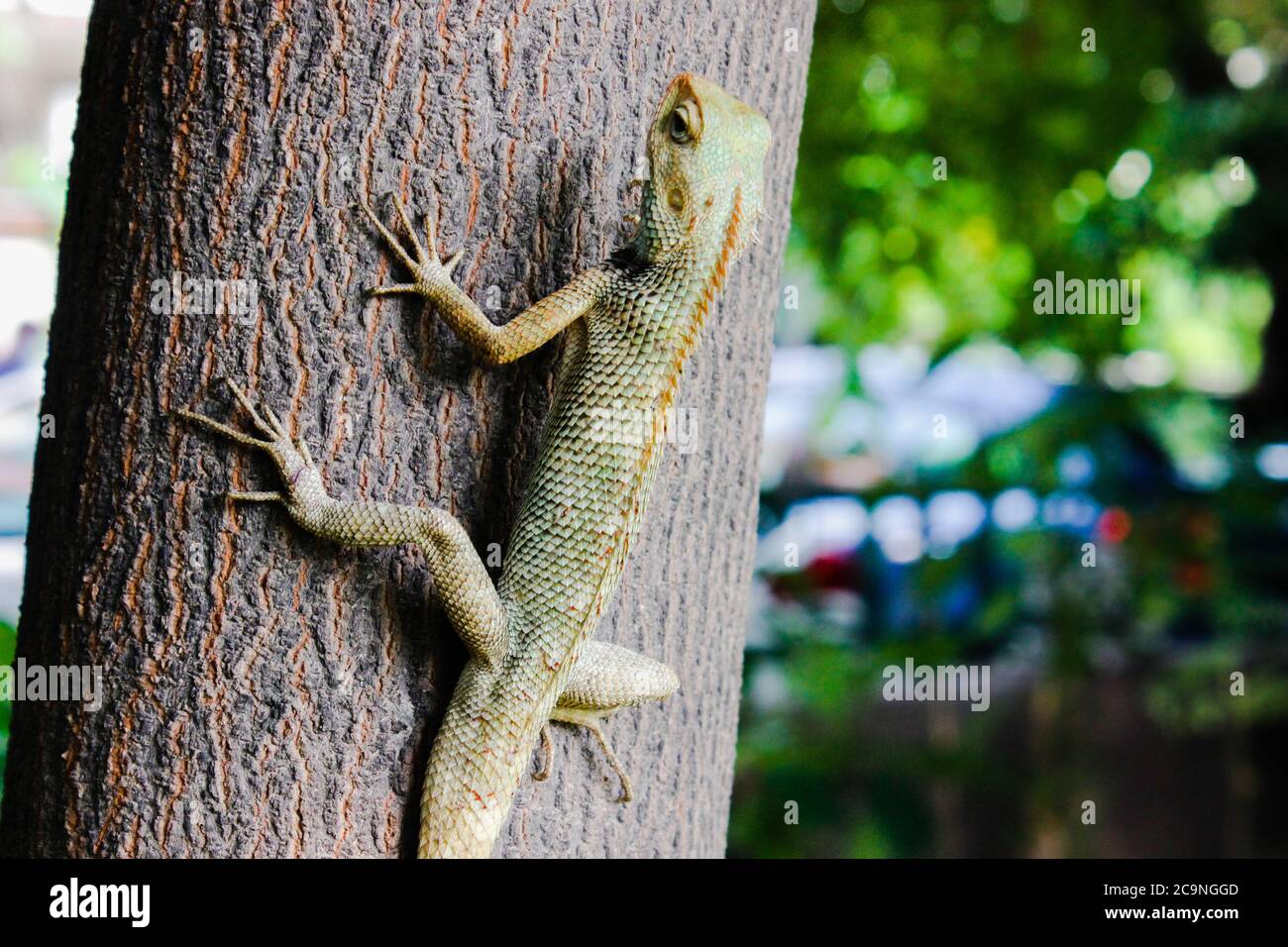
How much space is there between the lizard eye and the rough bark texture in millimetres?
80

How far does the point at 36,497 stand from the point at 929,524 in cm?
522

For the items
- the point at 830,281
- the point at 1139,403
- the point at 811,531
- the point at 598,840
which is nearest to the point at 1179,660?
the point at 1139,403

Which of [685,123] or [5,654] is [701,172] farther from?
[5,654]

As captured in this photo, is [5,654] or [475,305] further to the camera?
[5,654]

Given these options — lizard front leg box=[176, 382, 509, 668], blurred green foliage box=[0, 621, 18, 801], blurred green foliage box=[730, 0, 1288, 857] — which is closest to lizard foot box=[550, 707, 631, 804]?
lizard front leg box=[176, 382, 509, 668]

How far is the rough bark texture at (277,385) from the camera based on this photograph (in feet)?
6.59

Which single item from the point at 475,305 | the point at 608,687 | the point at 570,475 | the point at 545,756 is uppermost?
the point at 475,305

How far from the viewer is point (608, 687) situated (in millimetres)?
2324

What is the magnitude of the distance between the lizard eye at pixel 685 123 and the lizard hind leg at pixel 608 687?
3.27 ft

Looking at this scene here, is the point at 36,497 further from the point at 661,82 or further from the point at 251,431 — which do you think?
the point at 661,82

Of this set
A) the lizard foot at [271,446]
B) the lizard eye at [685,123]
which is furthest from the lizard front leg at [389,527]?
the lizard eye at [685,123]

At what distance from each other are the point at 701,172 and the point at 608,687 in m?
1.02

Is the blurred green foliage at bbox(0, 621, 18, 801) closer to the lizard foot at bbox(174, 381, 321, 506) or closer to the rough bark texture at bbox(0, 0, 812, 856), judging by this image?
the rough bark texture at bbox(0, 0, 812, 856)

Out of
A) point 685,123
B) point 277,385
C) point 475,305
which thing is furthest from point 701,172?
point 277,385
